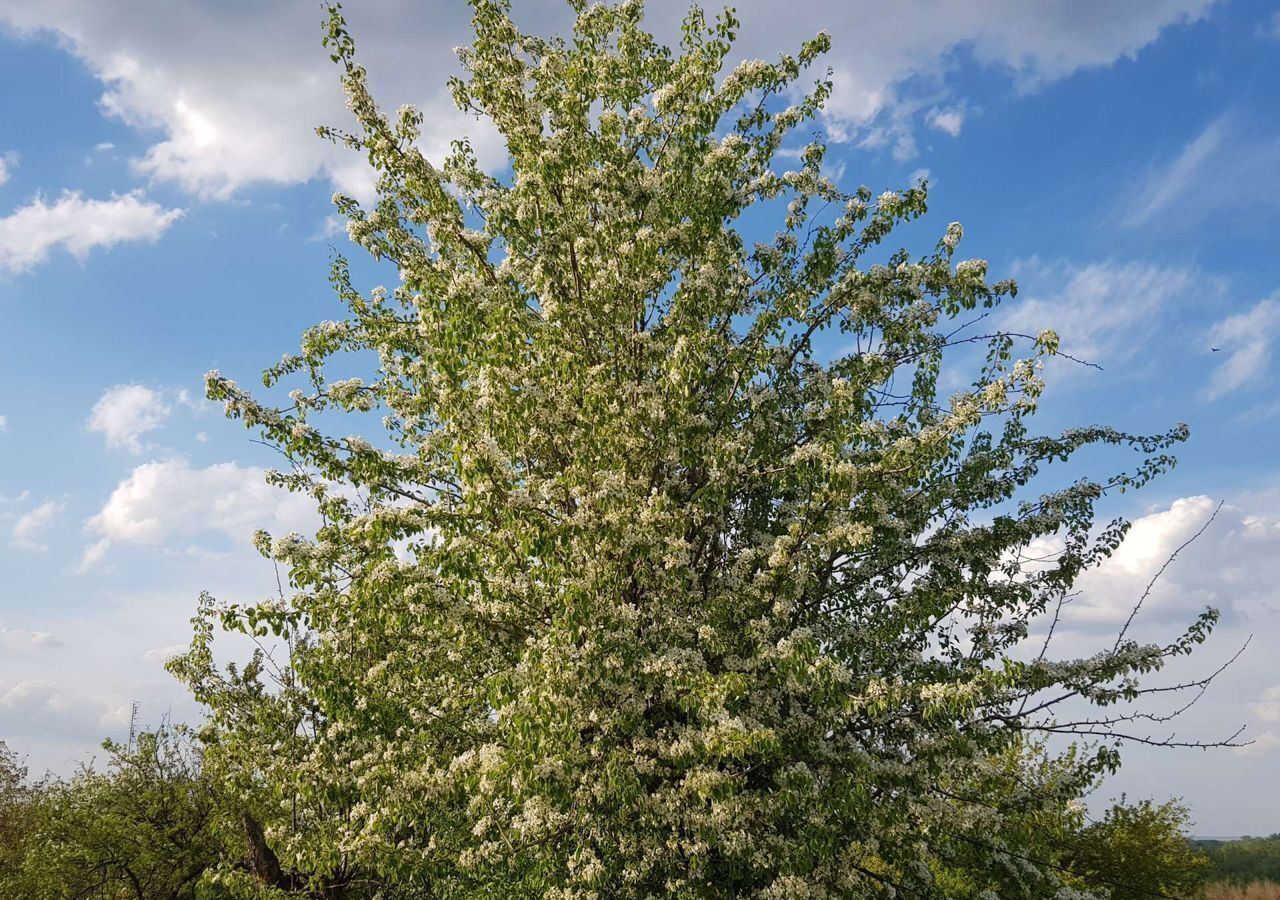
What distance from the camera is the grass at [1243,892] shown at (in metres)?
38.1

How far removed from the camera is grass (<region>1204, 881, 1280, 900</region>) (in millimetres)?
38062

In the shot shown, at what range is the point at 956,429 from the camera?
11711mm

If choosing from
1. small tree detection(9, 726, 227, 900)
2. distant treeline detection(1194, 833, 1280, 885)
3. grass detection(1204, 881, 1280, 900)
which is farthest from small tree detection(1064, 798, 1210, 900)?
distant treeline detection(1194, 833, 1280, 885)

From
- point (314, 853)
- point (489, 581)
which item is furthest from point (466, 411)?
point (314, 853)


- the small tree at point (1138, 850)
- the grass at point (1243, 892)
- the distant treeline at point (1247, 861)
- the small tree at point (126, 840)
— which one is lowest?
the distant treeline at point (1247, 861)

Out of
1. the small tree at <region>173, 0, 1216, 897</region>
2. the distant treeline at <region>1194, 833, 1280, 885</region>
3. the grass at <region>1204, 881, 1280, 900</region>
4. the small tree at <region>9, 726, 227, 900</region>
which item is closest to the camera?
the small tree at <region>173, 0, 1216, 897</region>

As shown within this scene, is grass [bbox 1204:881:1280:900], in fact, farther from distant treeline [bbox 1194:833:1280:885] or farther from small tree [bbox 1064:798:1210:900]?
distant treeline [bbox 1194:833:1280:885]

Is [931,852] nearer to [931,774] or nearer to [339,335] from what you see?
[931,774]

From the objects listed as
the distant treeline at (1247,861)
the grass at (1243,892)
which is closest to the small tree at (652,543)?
the grass at (1243,892)

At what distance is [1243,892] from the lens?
40281 mm

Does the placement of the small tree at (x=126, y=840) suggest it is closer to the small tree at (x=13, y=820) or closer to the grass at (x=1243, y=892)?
the small tree at (x=13, y=820)

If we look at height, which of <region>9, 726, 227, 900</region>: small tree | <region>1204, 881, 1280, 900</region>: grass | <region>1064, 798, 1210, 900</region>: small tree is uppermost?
<region>9, 726, 227, 900</region>: small tree

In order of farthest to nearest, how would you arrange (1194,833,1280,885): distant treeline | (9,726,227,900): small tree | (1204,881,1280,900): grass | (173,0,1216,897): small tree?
1. (1194,833,1280,885): distant treeline
2. (1204,881,1280,900): grass
3. (9,726,227,900): small tree
4. (173,0,1216,897): small tree

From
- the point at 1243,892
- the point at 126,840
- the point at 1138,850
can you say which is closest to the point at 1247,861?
the point at 1243,892
